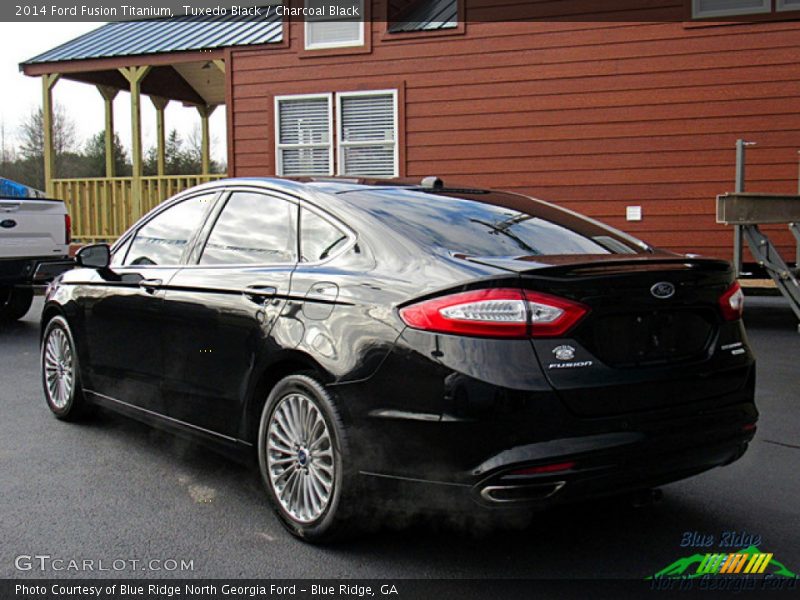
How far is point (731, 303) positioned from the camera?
3611 mm

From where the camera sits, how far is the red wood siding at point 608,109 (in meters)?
11.2

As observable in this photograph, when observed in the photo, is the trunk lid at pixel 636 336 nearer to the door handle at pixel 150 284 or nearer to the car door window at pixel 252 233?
the car door window at pixel 252 233

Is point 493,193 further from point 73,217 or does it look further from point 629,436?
point 73,217

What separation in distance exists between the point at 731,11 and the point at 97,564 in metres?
10.8

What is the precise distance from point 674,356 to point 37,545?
270cm

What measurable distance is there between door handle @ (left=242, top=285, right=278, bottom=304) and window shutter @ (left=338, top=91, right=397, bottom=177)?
962 cm

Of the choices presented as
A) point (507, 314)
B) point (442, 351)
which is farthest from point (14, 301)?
point (507, 314)

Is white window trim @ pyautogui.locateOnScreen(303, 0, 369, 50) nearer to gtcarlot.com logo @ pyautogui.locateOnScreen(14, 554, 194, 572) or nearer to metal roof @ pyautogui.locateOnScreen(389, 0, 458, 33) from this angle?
metal roof @ pyautogui.locateOnScreen(389, 0, 458, 33)

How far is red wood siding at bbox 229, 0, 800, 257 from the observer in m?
11.2

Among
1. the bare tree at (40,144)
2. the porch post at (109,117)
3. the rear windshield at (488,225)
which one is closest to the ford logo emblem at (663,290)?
the rear windshield at (488,225)

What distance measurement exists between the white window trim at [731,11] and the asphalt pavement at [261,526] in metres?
7.76

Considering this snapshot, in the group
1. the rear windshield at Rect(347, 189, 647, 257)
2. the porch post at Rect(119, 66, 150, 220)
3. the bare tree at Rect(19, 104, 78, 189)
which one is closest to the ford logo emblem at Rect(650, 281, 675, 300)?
the rear windshield at Rect(347, 189, 647, 257)

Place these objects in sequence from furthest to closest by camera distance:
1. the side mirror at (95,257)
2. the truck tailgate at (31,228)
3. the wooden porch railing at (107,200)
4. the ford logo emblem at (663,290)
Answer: the wooden porch railing at (107,200) < the truck tailgate at (31,228) < the side mirror at (95,257) < the ford logo emblem at (663,290)

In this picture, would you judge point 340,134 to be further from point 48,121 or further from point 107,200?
point 48,121
